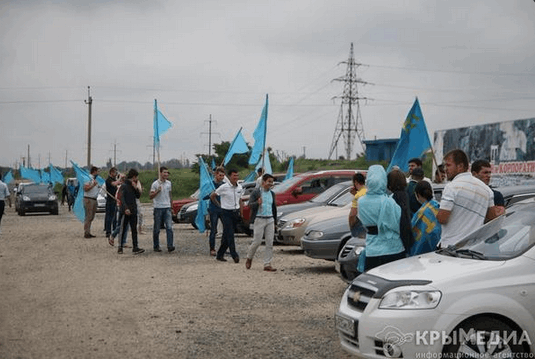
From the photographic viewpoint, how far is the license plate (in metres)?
5.61

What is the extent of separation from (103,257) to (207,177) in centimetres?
352

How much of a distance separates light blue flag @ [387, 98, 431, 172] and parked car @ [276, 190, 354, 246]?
2.39 m

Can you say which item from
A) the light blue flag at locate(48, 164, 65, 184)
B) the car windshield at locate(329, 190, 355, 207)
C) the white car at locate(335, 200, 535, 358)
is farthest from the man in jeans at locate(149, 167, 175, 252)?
the light blue flag at locate(48, 164, 65, 184)

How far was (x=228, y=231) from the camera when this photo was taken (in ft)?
43.5

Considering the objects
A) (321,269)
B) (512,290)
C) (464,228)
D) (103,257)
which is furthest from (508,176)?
(512,290)

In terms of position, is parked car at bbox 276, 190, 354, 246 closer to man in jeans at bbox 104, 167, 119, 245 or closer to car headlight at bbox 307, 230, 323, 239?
Answer: car headlight at bbox 307, 230, 323, 239

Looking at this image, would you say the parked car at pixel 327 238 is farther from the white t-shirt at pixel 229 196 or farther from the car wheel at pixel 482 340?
the car wheel at pixel 482 340

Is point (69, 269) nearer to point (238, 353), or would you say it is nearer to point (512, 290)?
point (238, 353)

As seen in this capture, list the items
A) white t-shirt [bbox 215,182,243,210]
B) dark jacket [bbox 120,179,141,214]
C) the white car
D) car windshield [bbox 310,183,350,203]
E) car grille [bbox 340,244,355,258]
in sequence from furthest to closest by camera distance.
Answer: car windshield [bbox 310,183,350,203] → dark jacket [bbox 120,179,141,214] → white t-shirt [bbox 215,182,243,210] → car grille [bbox 340,244,355,258] → the white car

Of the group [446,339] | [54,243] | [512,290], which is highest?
Answer: [512,290]

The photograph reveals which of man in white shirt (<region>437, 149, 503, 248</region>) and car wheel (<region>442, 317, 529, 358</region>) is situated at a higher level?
man in white shirt (<region>437, 149, 503, 248</region>)

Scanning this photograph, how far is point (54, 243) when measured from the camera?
17.9 metres

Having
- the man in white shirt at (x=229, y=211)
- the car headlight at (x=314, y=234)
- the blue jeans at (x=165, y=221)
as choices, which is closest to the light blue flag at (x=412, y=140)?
the car headlight at (x=314, y=234)

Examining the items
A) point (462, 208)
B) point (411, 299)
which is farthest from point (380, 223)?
point (411, 299)
